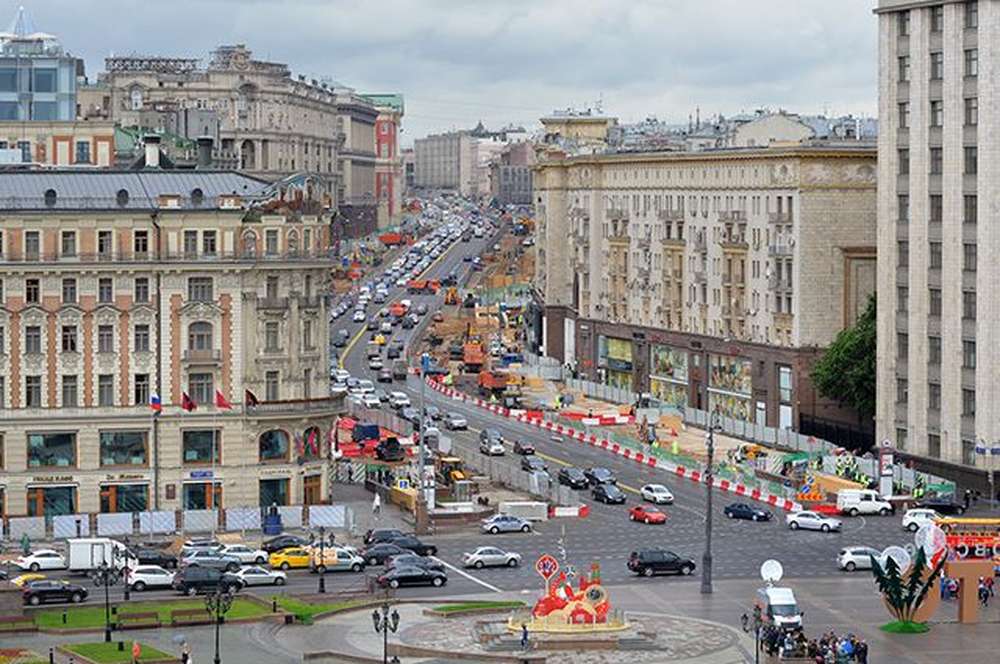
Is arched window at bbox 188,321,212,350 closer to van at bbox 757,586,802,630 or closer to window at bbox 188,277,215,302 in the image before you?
window at bbox 188,277,215,302

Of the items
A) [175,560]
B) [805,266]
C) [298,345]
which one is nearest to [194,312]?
[298,345]

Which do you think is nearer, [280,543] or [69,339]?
[280,543]

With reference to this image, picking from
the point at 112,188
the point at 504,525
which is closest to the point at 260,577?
the point at 504,525

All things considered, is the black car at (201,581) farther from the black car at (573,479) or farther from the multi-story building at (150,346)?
the black car at (573,479)

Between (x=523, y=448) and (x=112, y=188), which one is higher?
(x=112, y=188)

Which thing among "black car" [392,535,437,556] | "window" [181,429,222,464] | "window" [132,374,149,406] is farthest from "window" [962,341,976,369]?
"window" [132,374,149,406]

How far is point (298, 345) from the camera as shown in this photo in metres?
133

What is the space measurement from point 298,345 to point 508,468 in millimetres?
20378

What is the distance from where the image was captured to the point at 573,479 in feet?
478

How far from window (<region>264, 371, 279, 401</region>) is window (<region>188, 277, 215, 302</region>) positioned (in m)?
4.95

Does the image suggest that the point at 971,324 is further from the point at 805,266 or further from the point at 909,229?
the point at 805,266

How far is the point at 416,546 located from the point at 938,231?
42.9 metres

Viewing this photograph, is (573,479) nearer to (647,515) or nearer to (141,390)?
(647,515)

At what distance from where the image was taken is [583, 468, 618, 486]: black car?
14488 centimetres
